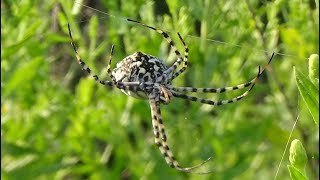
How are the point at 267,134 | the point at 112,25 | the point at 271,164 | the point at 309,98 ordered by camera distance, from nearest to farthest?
the point at 309,98, the point at 112,25, the point at 267,134, the point at 271,164

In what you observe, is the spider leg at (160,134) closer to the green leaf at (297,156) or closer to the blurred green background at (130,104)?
the green leaf at (297,156)

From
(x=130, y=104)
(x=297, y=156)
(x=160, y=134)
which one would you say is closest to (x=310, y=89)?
(x=297, y=156)

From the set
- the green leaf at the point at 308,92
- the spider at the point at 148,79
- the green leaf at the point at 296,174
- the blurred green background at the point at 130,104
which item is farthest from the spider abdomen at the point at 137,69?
the blurred green background at the point at 130,104

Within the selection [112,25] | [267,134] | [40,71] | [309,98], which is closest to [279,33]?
[267,134]

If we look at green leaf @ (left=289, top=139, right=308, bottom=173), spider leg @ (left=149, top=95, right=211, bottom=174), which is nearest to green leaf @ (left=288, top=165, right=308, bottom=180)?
green leaf @ (left=289, top=139, right=308, bottom=173)

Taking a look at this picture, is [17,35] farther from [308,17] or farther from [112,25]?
[308,17]

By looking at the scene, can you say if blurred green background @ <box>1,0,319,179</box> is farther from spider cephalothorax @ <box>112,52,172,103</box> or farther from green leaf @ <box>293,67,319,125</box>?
green leaf @ <box>293,67,319,125</box>
